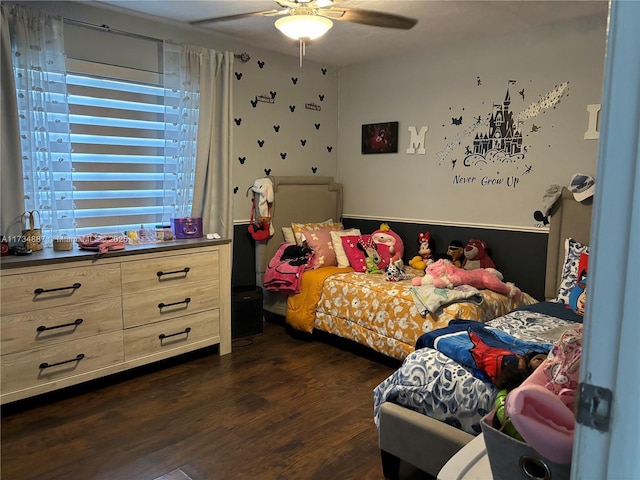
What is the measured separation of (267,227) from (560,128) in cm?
244

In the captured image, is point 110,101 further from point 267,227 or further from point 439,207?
point 439,207

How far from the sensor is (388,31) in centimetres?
359

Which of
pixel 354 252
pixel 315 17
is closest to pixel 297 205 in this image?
pixel 354 252

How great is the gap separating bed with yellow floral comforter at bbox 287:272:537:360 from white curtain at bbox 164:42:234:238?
0.95 meters

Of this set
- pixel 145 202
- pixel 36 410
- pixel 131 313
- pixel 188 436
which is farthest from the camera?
pixel 145 202

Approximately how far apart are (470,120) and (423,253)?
1.17 meters

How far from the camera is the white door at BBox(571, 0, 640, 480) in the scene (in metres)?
0.55

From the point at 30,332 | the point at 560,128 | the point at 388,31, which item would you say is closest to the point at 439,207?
the point at 560,128

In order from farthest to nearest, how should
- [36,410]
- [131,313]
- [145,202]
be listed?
[145,202] < [131,313] < [36,410]

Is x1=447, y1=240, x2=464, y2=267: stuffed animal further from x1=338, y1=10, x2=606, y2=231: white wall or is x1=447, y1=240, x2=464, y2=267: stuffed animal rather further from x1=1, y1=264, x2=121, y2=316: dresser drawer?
x1=1, y1=264, x2=121, y2=316: dresser drawer

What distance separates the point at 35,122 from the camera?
2.89m

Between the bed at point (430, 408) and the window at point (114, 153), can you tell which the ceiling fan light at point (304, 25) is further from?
the bed at point (430, 408)

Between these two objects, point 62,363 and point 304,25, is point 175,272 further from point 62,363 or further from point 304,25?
point 304,25

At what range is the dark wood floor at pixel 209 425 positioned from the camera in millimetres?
2174
